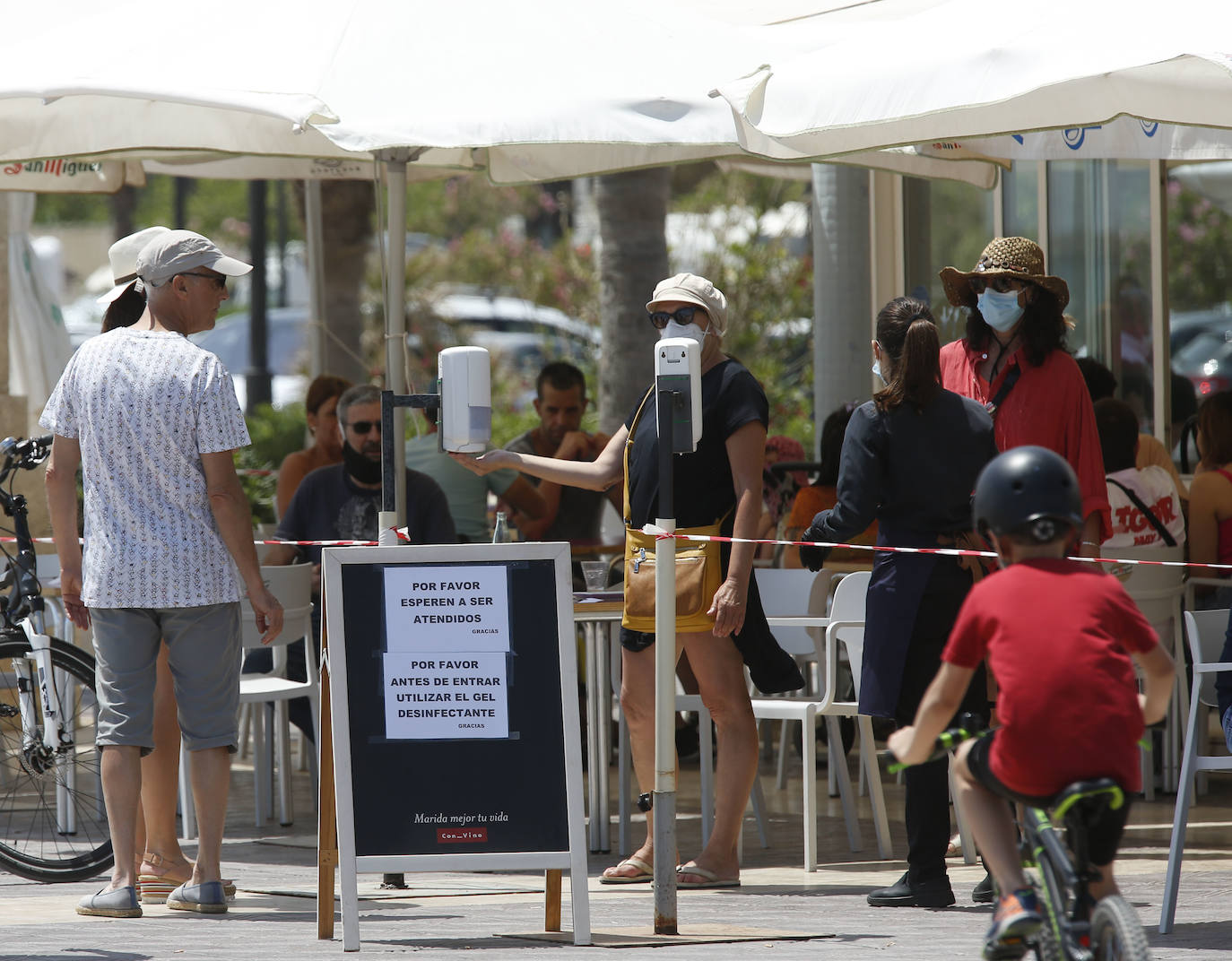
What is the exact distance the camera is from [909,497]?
5586 mm

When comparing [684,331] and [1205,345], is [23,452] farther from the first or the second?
[1205,345]

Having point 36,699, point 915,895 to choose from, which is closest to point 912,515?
point 915,895

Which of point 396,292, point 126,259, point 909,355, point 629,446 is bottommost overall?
point 629,446

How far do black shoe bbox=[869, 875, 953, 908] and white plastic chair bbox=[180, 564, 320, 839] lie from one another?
230cm

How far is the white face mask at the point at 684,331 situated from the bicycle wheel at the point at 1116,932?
9.12 ft

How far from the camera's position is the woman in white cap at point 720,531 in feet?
19.6

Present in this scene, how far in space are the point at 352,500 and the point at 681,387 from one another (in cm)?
282

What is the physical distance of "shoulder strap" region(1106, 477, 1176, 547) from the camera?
7.59 metres

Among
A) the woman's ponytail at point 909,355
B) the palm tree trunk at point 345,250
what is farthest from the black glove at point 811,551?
the palm tree trunk at point 345,250

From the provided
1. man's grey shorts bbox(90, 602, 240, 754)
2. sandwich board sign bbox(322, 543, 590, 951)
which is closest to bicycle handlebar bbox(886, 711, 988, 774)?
sandwich board sign bbox(322, 543, 590, 951)

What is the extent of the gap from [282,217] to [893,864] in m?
23.5

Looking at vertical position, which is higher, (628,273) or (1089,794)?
(628,273)

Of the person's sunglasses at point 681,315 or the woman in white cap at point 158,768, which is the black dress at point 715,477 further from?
the woman in white cap at point 158,768

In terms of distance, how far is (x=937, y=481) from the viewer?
5.54 m
